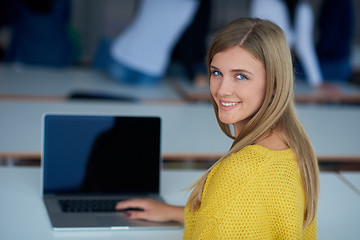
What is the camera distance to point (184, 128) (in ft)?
7.93

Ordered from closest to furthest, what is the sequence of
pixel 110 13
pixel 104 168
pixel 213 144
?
pixel 104 168 < pixel 213 144 < pixel 110 13

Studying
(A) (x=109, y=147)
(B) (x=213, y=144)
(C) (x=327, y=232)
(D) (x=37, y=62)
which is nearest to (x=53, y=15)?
(D) (x=37, y=62)

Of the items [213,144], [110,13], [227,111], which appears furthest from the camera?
[110,13]

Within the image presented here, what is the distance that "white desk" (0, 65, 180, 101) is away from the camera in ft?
9.78

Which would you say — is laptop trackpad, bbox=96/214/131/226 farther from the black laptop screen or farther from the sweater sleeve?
the sweater sleeve

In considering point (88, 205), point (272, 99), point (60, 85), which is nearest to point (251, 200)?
point (272, 99)

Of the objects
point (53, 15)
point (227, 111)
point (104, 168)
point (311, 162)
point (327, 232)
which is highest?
point (53, 15)

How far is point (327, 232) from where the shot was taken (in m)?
1.50

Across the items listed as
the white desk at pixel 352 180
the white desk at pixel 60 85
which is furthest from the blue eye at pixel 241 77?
the white desk at pixel 60 85

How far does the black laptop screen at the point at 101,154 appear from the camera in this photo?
1.60m

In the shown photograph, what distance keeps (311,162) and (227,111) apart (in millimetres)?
213

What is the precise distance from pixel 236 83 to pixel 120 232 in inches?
20.9

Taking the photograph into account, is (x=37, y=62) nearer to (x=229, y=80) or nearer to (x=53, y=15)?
(x=53, y=15)

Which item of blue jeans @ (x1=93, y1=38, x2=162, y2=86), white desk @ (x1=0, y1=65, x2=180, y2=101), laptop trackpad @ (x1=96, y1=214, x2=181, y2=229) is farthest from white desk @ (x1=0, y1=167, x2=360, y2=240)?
blue jeans @ (x1=93, y1=38, x2=162, y2=86)
